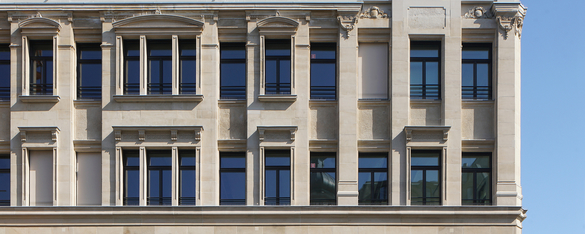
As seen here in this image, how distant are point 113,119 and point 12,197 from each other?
4.31m

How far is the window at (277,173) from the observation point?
25.5 metres

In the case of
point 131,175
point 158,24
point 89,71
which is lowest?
point 131,175

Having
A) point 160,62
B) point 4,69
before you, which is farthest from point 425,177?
point 4,69

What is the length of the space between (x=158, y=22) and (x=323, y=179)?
7947 millimetres

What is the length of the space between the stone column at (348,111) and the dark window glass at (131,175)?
6.96 m

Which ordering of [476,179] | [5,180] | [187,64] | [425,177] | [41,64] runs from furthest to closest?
[41,64] < [187,64] < [5,180] < [476,179] < [425,177]

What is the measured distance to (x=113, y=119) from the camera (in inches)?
1004

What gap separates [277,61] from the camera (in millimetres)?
26266

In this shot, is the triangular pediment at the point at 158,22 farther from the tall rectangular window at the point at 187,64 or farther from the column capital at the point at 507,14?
the column capital at the point at 507,14

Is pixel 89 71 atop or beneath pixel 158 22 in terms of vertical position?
beneath

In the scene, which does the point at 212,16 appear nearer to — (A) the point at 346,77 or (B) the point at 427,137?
(A) the point at 346,77

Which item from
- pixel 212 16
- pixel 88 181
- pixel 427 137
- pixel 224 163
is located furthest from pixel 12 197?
pixel 427 137

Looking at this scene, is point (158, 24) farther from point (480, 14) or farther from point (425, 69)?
point (480, 14)

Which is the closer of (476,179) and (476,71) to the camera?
(476,179)
